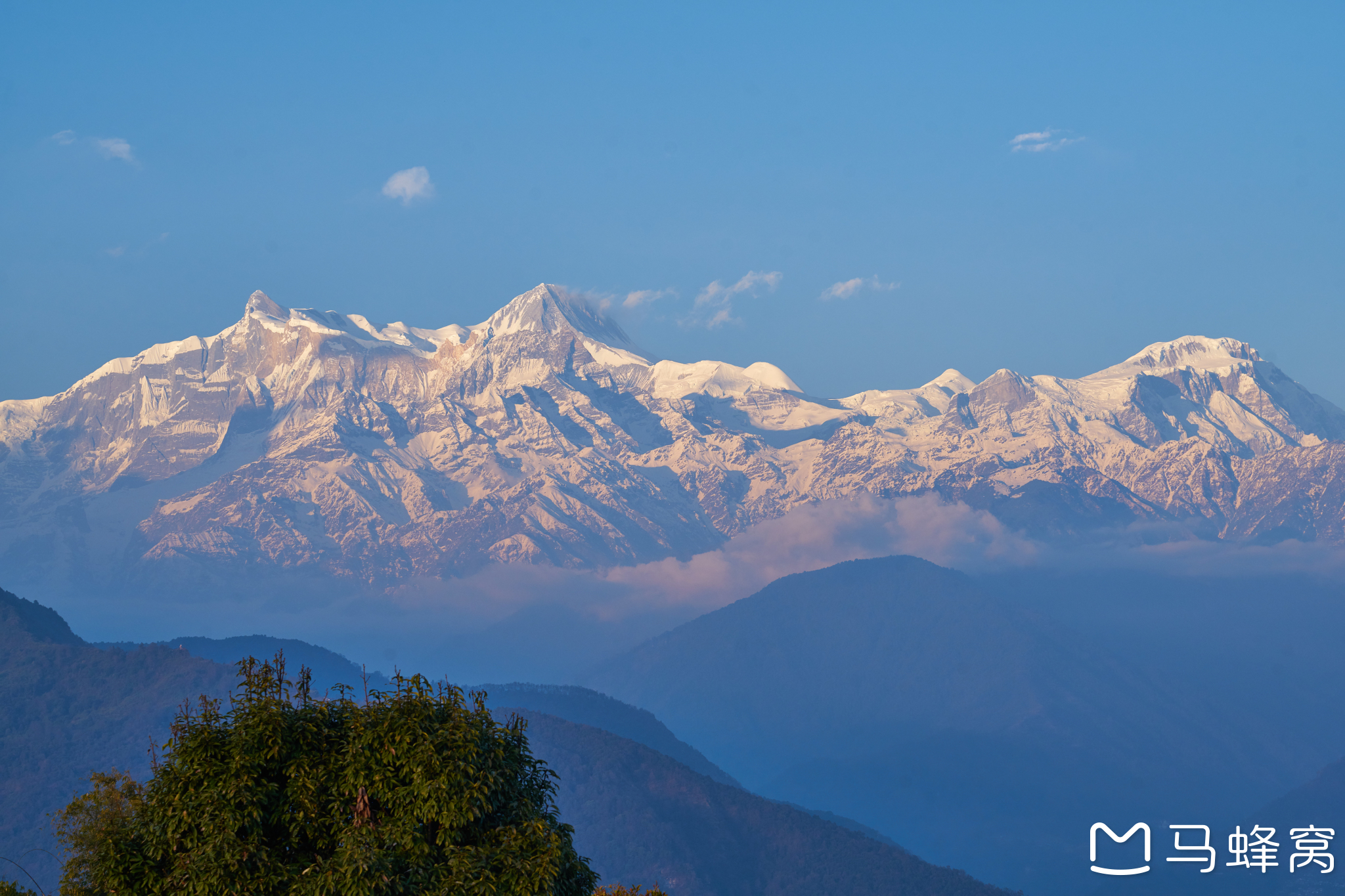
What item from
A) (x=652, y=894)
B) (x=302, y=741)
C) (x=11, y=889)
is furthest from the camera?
(x=652, y=894)

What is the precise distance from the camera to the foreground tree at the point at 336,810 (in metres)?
34.6

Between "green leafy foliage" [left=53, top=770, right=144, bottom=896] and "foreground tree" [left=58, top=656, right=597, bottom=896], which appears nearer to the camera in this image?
"foreground tree" [left=58, top=656, right=597, bottom=896]

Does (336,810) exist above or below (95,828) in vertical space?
above

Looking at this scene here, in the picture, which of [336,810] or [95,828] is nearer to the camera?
[336,810]

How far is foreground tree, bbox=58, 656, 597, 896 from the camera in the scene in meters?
34.6

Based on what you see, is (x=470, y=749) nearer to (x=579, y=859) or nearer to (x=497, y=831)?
(x=497, y=831)

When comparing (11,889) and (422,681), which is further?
(11,889)

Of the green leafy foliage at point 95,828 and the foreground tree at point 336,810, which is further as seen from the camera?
the green leafy foliage at point 95,828

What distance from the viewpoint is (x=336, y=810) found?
3616cm

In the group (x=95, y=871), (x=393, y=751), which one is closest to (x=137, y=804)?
(x=95, y=871)

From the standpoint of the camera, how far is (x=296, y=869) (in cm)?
3534

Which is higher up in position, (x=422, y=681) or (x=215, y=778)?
(x=422, y=681)

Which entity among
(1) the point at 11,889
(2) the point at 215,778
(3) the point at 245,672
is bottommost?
(1) the point at 11,889

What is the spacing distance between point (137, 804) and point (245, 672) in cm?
443
